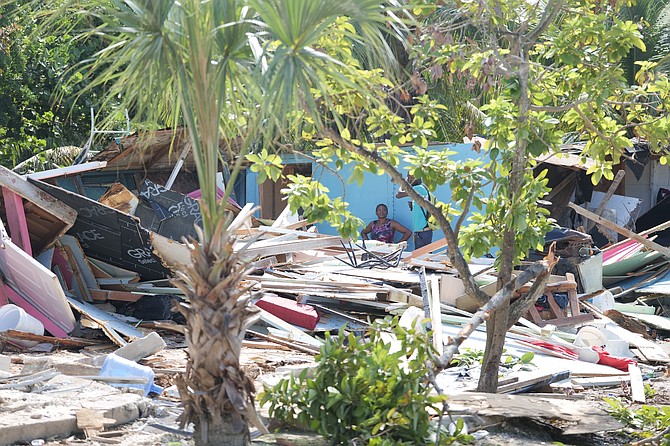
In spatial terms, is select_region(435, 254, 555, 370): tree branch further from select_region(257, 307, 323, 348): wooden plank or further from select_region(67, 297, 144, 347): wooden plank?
select_region(67, 297, 144, 347): wooden plank

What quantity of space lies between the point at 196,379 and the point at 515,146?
Result: 3421mm

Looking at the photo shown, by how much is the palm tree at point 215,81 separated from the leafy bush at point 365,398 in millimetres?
553

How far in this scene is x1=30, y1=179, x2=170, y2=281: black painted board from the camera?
389 inches

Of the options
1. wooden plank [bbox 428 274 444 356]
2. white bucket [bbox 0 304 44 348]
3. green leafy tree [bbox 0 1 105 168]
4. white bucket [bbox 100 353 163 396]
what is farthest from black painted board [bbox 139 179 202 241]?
green leafy tree [bbox 0 1 105 168]

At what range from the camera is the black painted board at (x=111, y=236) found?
989 centimetres

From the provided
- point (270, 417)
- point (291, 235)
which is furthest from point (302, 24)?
point (291, 235)

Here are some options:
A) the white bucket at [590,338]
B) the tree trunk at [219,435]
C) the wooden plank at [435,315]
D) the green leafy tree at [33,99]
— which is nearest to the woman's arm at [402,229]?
the wooden plank at [435,315]

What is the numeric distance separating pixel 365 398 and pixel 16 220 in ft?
20.0

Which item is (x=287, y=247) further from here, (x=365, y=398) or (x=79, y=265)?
(x=365, y=398)

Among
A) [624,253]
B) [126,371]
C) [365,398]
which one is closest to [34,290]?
[126,371]

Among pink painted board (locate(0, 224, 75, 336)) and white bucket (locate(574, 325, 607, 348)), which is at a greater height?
pink painted board (locate(0, 224, 75, 336))

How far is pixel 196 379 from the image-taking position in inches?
194

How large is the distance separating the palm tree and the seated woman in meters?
9.97

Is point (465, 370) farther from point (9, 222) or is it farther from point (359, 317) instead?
point (9, 222)
